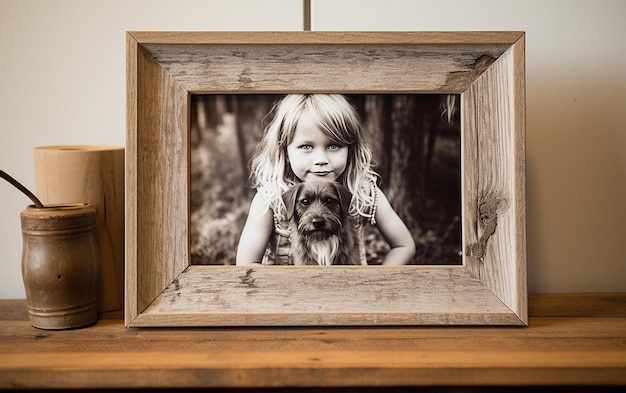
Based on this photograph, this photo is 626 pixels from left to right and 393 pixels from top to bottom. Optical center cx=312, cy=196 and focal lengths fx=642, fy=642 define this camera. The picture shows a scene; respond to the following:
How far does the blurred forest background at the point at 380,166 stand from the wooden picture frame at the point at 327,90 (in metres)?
0.02

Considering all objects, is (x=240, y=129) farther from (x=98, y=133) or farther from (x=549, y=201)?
(x=549, y=201)

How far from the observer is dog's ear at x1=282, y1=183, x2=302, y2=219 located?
87 cm

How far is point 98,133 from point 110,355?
1.40ft

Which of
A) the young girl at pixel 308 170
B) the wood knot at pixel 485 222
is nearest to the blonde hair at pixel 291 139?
the young girl at pixel 308 170

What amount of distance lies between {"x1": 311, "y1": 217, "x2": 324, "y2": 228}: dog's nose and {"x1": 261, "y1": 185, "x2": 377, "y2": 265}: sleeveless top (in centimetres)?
4

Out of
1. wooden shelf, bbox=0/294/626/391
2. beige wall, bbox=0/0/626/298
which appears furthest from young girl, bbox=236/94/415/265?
beige wall, bbox=0/0/626/298

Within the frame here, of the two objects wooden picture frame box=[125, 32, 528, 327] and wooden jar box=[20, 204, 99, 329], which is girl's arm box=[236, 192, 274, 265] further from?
wooden jar box=[20, 204, 99, 329]

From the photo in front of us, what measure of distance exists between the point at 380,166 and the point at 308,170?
0.10 m

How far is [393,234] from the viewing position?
87 centimetres

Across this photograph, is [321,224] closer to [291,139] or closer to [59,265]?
[291,139]
